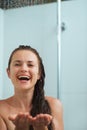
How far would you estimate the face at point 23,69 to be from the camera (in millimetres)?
548

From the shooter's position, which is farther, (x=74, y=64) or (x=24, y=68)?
(x=74, y=64)

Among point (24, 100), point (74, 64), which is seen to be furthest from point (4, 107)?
point (74, 64)

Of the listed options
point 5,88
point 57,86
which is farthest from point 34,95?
point 5,88

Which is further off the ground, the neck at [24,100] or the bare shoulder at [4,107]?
the neck at [24,100]

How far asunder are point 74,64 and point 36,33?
0.25 m

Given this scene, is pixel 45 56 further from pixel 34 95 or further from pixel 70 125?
pixel 34 95

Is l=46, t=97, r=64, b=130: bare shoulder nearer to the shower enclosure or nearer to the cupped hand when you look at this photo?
the cupped hand

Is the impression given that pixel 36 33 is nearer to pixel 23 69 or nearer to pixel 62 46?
pixel 62 46

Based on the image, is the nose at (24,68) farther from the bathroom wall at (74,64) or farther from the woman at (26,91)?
the bathroom wall at (74,64)

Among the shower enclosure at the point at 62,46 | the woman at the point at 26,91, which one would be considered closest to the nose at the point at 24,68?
the woman at the point at 26,91

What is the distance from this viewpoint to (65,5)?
3.91 ft

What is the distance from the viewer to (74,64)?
1.15m

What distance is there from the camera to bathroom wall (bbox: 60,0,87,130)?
3.69 ft

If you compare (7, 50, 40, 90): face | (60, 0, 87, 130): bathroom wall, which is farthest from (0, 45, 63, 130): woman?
(60, 0, 87, 130): bathroom wall
